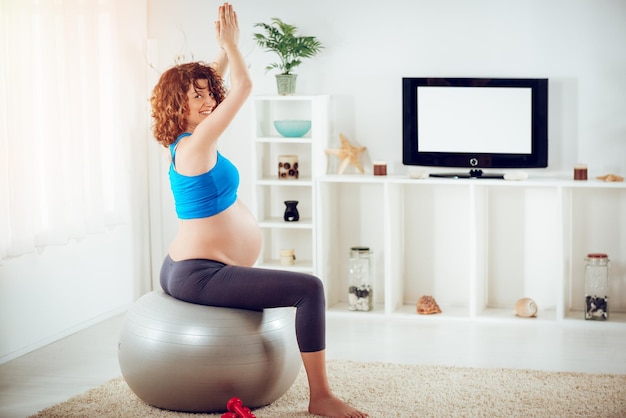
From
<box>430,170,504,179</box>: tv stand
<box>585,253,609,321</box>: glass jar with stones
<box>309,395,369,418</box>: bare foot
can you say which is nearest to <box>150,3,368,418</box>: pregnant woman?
<box>309,395,369,418</box>: bare foot

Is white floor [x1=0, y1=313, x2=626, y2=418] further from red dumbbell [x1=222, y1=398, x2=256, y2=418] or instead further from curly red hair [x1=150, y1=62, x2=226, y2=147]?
curly red hair [x1=150, y1=62, x2=226, y2=147]

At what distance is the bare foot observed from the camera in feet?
10.7

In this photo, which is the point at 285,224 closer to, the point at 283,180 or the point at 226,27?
the point at 283,180

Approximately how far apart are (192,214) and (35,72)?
152 centimetres

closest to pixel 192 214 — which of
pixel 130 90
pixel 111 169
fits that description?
pixel 111 169

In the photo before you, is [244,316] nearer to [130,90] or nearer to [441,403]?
[441,403]

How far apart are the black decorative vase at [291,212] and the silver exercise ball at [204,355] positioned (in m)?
1.93

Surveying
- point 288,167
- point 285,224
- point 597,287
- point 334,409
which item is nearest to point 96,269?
point 285,224

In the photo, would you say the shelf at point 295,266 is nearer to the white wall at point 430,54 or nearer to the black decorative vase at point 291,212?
the black decorative vase at point 291,212

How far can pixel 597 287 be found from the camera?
4.91 m

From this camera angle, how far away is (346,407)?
3.29m

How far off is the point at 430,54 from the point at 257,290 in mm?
2492

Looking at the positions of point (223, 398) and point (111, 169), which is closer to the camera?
point (223, 398)

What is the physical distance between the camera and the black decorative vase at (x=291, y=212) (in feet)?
17.4
